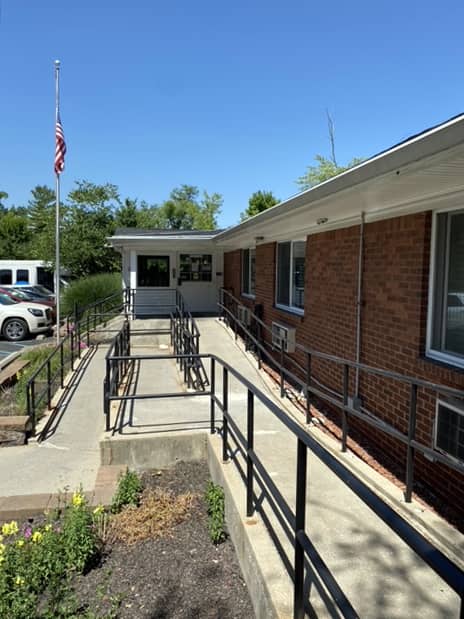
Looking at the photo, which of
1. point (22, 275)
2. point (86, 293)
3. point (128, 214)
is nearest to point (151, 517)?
point (86, 293)

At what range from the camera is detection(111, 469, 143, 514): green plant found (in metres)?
3.78

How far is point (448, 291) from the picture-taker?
13.2ft

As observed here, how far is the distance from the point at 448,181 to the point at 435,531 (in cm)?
233

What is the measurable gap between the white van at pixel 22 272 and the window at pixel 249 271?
1343 cm

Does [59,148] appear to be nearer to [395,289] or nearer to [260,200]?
[395,289]

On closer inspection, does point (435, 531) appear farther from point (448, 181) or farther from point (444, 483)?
point (448, 181)

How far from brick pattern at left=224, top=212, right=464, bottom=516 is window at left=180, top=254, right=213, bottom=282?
805cm

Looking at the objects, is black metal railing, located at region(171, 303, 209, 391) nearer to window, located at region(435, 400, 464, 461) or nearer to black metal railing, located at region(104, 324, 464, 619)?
window, located at region(435, 400, 464, 461)

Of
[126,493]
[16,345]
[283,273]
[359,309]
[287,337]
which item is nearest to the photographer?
[126,493]

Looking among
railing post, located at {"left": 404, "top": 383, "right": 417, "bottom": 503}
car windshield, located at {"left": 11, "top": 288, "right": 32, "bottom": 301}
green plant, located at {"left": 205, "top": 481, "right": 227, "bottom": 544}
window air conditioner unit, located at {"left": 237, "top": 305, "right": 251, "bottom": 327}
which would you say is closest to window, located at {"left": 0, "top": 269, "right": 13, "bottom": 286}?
car windshield, located at {"left": 11, "top": 288, "right": 32, "bottom": 301}

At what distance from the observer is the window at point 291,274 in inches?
316

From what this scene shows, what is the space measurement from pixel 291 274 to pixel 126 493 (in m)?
5.45

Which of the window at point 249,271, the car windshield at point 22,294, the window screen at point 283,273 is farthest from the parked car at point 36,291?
the window screen at point 283,273

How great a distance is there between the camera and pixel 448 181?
322 cm
